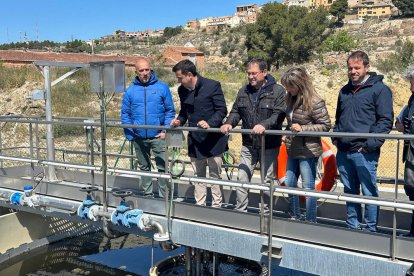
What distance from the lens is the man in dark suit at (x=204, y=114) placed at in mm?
4812

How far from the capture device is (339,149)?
4.11 meters

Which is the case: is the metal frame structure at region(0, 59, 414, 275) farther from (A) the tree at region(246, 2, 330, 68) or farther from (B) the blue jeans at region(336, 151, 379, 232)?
(A) the tree at region(246, 2, 330, 68)

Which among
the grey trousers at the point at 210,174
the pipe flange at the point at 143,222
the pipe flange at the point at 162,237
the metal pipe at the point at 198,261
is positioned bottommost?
the metal pipe at the point at 198,261

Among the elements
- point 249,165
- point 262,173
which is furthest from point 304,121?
point 249,165

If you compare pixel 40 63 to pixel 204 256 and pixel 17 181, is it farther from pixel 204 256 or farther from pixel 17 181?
pixel 204 256

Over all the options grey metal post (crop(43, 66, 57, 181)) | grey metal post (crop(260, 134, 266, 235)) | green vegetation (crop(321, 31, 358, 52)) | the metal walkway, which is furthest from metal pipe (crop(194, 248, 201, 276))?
green vegetation (crop(321, 31, 358, 52))

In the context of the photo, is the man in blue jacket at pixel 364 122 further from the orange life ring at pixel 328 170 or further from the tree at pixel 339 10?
the tree at pixel 339 10

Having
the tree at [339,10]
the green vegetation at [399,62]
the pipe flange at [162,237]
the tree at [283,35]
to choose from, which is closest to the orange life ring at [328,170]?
the pipe flange at [162,237]

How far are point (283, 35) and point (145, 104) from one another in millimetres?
36601

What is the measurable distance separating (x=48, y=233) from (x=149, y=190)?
322 centimetres

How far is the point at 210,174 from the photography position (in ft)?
16.4

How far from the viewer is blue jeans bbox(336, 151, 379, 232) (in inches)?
155

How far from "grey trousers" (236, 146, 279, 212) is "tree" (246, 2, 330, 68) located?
120ft

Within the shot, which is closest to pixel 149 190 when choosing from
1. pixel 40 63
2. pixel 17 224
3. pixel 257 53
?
pixel 40 63
